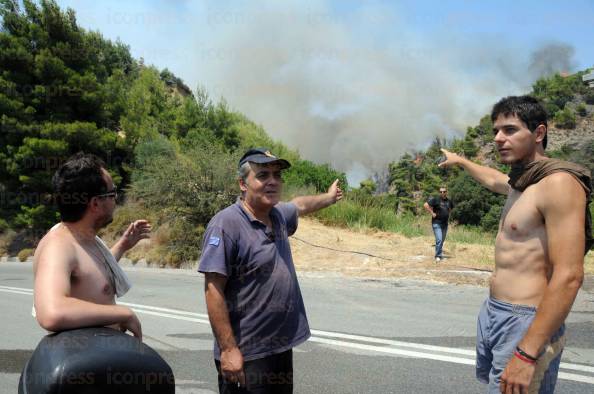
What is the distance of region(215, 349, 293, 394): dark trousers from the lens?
2.70m

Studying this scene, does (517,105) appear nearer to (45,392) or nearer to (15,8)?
(45,392)

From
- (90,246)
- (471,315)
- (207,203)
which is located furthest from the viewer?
(207,203)

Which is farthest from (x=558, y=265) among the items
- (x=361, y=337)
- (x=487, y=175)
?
(x=361, y=337)

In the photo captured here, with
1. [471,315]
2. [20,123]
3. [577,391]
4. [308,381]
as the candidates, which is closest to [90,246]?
[308,381]

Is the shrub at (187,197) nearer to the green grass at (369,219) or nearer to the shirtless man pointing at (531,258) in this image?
the green grass at (369,219)

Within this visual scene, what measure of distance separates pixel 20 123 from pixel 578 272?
24301mm

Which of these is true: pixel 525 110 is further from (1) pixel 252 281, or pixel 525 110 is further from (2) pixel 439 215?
(2) pixel 439 215

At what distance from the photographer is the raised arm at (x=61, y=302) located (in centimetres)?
196

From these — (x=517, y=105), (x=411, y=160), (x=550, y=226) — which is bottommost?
(x=550, y=226)

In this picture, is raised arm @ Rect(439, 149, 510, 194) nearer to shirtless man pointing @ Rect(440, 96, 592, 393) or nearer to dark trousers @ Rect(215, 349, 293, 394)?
shirtless man pointing @ Rect(440, 96, 592, 393)

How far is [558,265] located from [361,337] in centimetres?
445

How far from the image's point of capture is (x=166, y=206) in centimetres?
1648

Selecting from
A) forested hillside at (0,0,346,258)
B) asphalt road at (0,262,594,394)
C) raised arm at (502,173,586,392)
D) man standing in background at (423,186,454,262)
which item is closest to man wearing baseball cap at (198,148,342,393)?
raised arm at (502,173,586,392)

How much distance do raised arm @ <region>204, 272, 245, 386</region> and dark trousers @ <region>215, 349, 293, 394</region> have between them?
0.15ft
